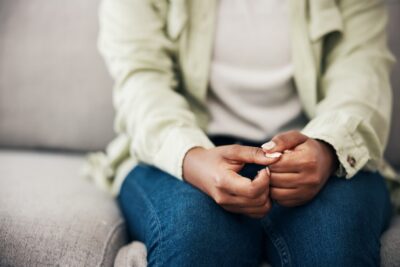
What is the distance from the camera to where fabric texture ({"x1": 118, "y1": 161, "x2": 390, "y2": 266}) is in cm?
54

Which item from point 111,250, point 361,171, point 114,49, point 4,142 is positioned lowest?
point 4,142

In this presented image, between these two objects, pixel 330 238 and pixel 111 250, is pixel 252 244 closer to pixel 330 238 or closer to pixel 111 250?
pixel 330 238

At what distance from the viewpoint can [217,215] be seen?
574mm

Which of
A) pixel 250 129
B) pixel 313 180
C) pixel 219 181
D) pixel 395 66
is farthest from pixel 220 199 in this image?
pixel 395 66

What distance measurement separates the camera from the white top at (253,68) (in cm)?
77

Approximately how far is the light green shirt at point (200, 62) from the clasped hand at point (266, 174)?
11cm

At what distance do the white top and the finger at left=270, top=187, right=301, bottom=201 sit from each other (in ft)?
0.74

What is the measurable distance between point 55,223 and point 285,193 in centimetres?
36

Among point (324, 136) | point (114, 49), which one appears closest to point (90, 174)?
point (114, 49)

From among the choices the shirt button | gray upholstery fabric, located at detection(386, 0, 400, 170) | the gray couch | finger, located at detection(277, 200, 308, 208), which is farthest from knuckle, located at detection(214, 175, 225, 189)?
gray upholstery fabric, located at detection(386, 0, 400, 170)

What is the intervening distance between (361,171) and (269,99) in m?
0.22

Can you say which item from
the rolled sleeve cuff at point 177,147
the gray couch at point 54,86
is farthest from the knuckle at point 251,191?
the gray couch at point 54,86

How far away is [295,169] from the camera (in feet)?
1.87

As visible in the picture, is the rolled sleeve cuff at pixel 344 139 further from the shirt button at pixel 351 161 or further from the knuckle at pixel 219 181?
the knuckle at pixel 219 181
